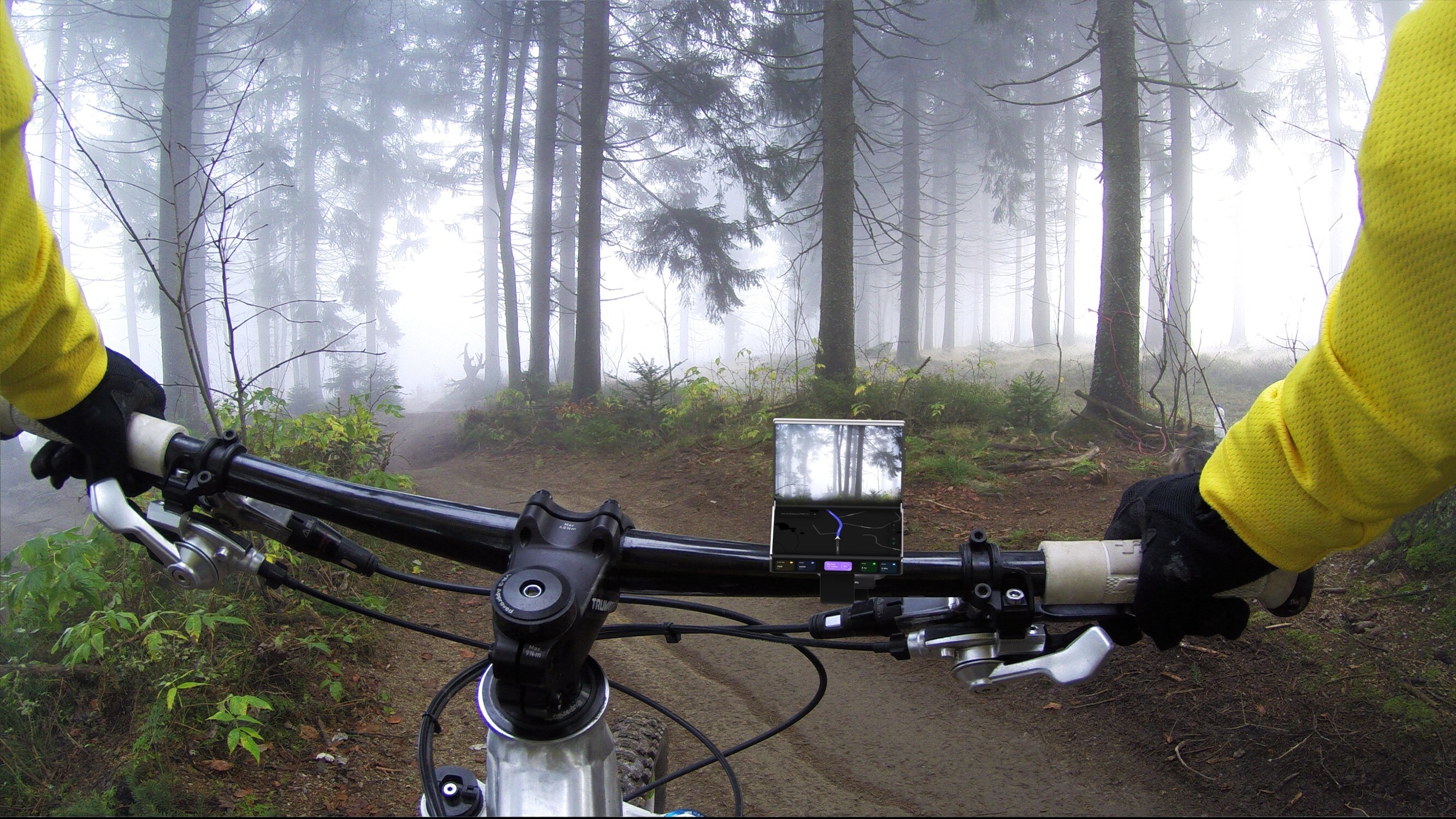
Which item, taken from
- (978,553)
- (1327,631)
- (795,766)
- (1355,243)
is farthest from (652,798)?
(1327,631)

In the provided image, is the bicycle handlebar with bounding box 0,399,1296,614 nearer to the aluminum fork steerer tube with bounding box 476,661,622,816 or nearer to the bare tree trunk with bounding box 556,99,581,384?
the aluminum fork steerer tube with bounding box 476,661,622,816

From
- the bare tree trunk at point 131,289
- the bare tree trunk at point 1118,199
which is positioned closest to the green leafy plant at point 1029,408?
the bare tree trunk at point 1118,199

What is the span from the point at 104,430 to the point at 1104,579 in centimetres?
177

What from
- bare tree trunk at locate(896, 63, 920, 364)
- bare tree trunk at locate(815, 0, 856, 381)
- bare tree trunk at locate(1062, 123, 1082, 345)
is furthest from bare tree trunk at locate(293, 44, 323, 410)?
bare tree trunk at locate(1062, 123, 1082, 345)

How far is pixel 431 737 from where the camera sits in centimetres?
146

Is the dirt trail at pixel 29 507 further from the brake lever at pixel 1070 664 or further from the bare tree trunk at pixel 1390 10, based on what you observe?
the bare tree trunk at pixel 1390 10

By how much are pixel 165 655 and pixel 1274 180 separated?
35.1 m

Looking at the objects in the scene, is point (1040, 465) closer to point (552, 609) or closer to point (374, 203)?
point (552, 609)

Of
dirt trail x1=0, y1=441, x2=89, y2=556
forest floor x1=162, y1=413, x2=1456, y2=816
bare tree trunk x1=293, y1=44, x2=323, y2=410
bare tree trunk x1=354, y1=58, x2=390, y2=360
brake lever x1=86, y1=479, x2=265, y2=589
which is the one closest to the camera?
brake lever x1=86, y1=479, x2=265, y2=589

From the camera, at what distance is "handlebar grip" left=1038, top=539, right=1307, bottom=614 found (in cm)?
122

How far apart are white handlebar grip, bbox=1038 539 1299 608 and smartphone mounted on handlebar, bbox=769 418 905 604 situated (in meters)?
0.28

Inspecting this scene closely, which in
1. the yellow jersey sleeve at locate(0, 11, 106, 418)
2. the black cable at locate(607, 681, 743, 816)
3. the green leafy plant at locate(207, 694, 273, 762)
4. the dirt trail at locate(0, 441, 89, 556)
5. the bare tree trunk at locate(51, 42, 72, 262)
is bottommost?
the dirt trail at locate(0, 441, 89, 556)

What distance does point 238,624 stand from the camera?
3.87 m

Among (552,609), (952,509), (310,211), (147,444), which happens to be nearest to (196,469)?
(147,444)
